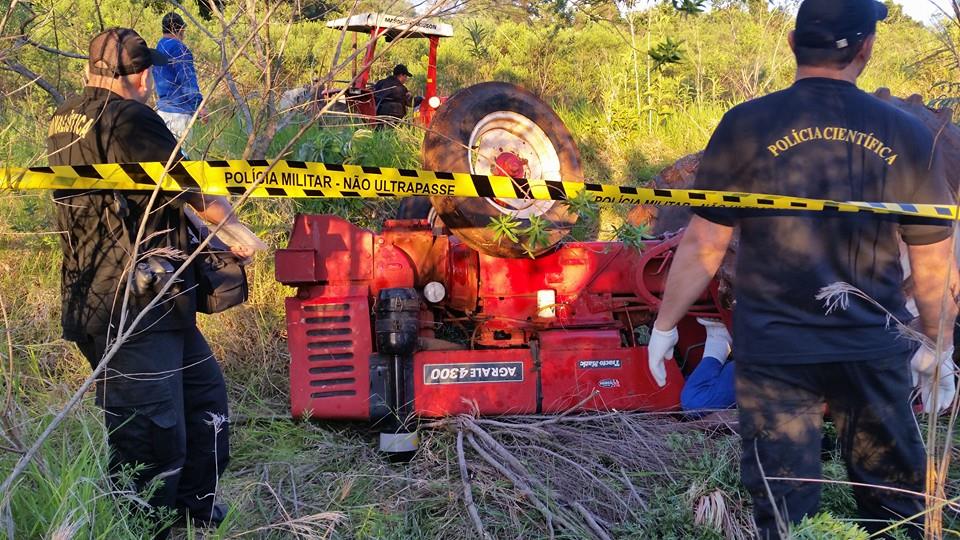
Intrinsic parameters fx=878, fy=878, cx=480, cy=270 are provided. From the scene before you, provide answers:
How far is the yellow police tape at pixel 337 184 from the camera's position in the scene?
8.68 feet

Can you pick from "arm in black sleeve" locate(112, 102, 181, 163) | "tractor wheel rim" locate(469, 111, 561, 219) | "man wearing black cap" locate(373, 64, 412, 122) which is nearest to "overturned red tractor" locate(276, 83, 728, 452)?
"tractor wheel rim" locate(469, 111, 561, 219)

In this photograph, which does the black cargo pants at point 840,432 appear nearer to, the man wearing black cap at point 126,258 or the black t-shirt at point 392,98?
the man wearing black cap at point 126,258

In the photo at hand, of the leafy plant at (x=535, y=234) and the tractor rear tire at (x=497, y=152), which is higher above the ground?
the tractor rear tire at (x=497, y=152)

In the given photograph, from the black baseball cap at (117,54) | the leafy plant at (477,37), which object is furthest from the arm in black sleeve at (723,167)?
the leafy plant at (477,37)

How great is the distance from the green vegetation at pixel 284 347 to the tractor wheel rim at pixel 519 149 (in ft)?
0.90

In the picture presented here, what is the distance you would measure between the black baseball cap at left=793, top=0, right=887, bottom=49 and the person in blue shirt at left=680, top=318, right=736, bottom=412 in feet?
6.27

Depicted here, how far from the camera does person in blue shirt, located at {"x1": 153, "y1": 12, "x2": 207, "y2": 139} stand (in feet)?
18.6

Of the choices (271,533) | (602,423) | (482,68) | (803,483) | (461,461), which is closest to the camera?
(803,483)

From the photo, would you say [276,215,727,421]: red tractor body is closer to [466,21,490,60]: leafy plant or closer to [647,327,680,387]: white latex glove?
[647,327,680,387]: white latex glove

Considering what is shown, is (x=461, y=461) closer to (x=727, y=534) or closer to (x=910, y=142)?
(x=727, y=534)

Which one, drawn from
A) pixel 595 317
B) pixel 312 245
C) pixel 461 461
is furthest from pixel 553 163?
pixel 461 461

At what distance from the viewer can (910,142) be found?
2652 millimetres

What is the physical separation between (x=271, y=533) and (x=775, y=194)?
83.2 inches

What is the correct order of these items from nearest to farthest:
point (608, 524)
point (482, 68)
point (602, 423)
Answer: point (608, 524) < point (602, 423) < point (482, 68)
